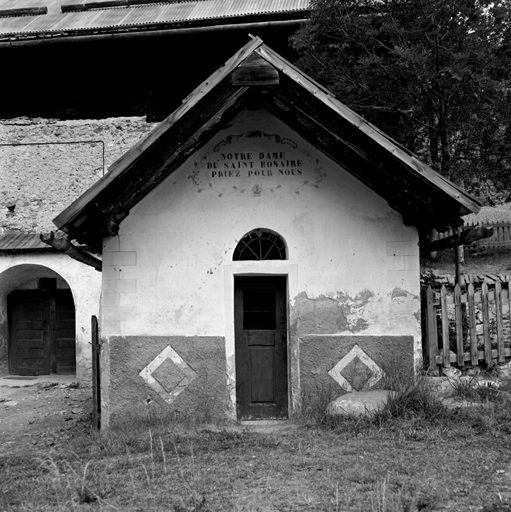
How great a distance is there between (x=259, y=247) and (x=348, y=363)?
1.77 meters

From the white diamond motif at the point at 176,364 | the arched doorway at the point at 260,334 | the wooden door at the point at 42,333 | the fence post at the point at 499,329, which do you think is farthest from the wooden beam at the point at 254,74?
the wooden door at the point at 42,333

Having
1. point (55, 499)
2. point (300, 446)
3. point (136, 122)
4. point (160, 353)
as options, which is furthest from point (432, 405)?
point (136, 122)

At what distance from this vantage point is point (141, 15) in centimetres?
1376

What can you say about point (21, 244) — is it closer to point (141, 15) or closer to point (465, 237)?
point (141, 15)

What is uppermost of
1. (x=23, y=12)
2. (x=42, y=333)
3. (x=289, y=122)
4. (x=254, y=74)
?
(x=23, y=12)

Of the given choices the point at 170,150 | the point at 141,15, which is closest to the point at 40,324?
the point at 141,15

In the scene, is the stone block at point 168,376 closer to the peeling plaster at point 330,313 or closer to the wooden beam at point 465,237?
the peeling plaster at point 330,313

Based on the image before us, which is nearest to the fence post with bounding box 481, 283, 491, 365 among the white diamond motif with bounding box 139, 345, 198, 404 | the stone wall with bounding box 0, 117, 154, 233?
the white diamond motif with bounding box 139, 345, 198, 404

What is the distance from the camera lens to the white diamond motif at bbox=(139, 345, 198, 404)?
7414mm

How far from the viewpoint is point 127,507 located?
178 inches

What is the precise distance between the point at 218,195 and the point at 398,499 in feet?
14.4

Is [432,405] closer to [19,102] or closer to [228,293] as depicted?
[228,293]

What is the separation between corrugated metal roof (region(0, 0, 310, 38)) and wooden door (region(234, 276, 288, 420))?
663cm

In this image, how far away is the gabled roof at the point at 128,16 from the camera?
40.4 feet
